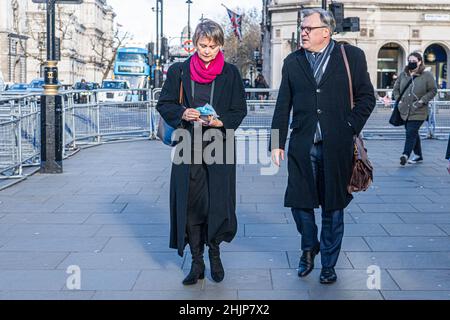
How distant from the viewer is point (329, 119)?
5.99 meters

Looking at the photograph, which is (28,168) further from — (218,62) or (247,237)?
(218,62)

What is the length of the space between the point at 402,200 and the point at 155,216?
315 cm

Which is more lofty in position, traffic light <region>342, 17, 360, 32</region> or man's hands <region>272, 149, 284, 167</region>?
traffic light <region>342, 17, 360, 32</region>

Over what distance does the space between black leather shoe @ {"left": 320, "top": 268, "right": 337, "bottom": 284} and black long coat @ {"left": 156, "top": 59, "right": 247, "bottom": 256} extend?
779 millimetres

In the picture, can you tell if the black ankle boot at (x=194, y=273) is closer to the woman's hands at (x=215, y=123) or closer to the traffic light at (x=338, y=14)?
the woman's hands at (x=215, y=123)

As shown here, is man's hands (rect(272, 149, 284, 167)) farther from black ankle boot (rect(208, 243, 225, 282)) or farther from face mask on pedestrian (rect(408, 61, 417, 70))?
face mask on pedestrian (rect(408, 61, 417, 70))

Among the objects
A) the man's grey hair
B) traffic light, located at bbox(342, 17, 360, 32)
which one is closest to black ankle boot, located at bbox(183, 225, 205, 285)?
the man's grey hair

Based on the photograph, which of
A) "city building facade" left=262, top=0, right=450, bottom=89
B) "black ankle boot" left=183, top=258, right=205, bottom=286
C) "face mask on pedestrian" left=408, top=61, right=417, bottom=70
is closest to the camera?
"black ankle boot" left=183, top=258, right=205, bottom=286

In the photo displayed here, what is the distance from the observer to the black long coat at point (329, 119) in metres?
6.00

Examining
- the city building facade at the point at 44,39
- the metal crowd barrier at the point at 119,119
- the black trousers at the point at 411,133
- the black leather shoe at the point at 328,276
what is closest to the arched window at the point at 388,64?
the city building facade at the point at 44,39

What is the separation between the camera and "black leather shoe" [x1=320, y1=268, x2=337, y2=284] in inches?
239

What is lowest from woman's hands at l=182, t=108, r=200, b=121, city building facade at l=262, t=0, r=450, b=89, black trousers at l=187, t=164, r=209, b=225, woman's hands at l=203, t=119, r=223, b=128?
black trousers at l=187, t=164, r=209, b=225

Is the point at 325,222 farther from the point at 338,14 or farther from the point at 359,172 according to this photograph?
the point at 338,14
